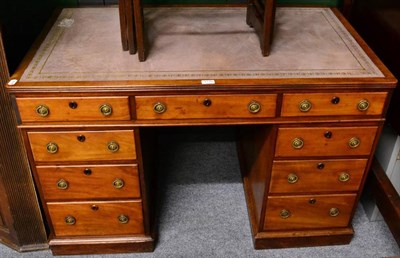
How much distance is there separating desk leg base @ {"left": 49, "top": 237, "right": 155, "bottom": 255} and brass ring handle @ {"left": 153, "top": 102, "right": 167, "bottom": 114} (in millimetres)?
606

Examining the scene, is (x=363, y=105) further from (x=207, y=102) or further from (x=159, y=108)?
(x=159, y=108)

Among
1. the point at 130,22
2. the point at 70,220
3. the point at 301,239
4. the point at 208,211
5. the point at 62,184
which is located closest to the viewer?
the point at 130,22

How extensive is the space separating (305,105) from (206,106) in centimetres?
31

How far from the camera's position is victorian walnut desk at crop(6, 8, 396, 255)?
1.37 meters

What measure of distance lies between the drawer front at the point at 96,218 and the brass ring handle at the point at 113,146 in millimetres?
251

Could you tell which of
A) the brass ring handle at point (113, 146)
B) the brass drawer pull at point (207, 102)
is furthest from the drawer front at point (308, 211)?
the brass ring handle at point (113, 146)

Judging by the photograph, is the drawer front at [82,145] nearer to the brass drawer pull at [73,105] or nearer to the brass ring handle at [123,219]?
the brass drawer pull at [73,105]

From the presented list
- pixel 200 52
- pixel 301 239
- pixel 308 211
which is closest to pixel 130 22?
pixel 200 52

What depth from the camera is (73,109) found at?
4.51ft

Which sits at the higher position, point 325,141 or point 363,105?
point 363,105

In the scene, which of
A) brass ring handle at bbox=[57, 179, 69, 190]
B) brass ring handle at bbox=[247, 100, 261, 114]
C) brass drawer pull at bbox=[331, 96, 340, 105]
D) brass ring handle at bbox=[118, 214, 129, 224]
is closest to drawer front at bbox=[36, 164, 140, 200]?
brass ring handle at bbox=[57, 179, 69, 190]

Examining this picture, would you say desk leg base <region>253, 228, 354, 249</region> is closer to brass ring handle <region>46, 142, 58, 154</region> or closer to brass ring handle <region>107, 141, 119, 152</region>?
brass ring handle <region>107, 141, 119, 152</region>

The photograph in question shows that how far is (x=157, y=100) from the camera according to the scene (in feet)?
4.52

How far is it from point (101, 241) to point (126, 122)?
1.90 ft
